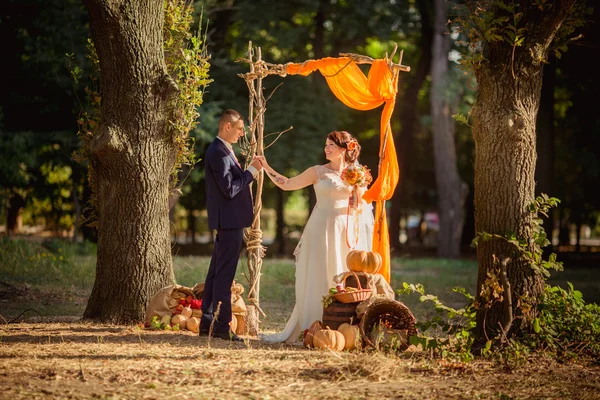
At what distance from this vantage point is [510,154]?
7684 mm

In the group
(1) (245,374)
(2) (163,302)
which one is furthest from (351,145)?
(1) (245,374)

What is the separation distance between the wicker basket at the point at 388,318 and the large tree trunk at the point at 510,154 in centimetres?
67

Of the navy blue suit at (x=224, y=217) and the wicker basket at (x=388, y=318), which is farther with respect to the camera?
the navy blue suit at (x=224, y=217)

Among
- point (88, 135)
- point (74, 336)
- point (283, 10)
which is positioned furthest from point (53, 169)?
point (74, 336)

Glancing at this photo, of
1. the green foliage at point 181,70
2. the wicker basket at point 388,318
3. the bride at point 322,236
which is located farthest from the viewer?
the green foliage at point 181,70

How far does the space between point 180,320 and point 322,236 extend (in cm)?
179

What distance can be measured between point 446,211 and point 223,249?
16599mm

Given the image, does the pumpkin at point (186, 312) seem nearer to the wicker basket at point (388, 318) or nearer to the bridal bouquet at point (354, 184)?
the bridal bouquet at point (354, 184)

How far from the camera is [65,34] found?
59.9 feet

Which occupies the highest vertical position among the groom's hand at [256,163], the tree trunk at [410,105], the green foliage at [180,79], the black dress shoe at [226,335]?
the tree trunk at [410,105]

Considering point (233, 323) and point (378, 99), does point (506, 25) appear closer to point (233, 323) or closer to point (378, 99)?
point (378, 99)

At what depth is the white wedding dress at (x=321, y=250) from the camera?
859 centimetres

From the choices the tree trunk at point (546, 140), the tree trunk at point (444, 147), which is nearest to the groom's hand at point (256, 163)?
the tree trunk at point (546, 140)

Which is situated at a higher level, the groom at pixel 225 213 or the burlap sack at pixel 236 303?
the groom at pixel 225 213
